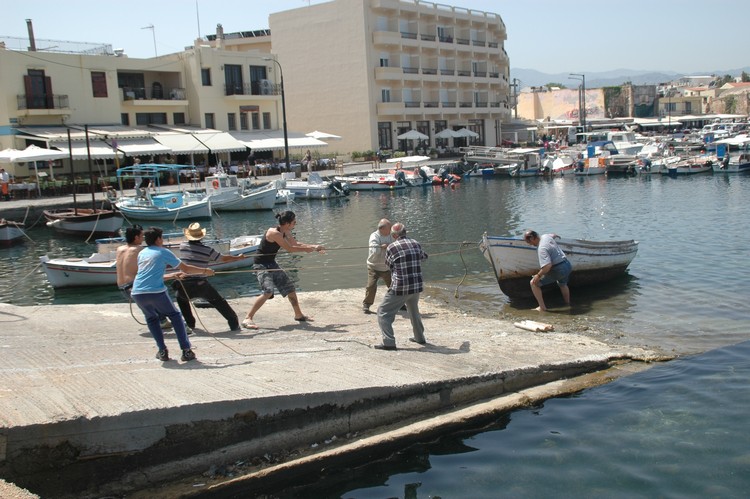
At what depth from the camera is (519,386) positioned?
9508mm

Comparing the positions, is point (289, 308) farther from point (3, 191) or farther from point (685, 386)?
point (3, 191)

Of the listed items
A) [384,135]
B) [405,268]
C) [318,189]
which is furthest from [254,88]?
[405,268]

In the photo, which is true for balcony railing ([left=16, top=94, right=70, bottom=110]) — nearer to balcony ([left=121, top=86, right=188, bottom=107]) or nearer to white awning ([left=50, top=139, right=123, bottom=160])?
white awning ([left=50, top=139, right=123, bottom=160])

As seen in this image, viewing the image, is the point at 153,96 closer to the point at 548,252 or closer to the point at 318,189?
the point at 318,189

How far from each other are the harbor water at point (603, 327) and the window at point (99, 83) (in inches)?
737

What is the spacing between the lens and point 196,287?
10.5 metres

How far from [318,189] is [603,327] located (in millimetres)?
34113

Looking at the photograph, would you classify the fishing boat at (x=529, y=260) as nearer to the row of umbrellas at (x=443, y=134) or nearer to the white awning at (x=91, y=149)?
the white awning at (x=91, y=149)

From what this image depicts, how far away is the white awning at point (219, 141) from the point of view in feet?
163

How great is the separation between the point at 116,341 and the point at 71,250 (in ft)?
66.8

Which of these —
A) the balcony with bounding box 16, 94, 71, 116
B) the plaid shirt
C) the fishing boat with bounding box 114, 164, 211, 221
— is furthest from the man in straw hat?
the balcony with bounding box 16, 94, 71, 116

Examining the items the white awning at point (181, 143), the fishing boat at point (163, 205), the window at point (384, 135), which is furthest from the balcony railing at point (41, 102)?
the window at point (384, 135)

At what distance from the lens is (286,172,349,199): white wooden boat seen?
4594 cm

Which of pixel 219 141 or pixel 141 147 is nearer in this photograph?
pixel 141 147
